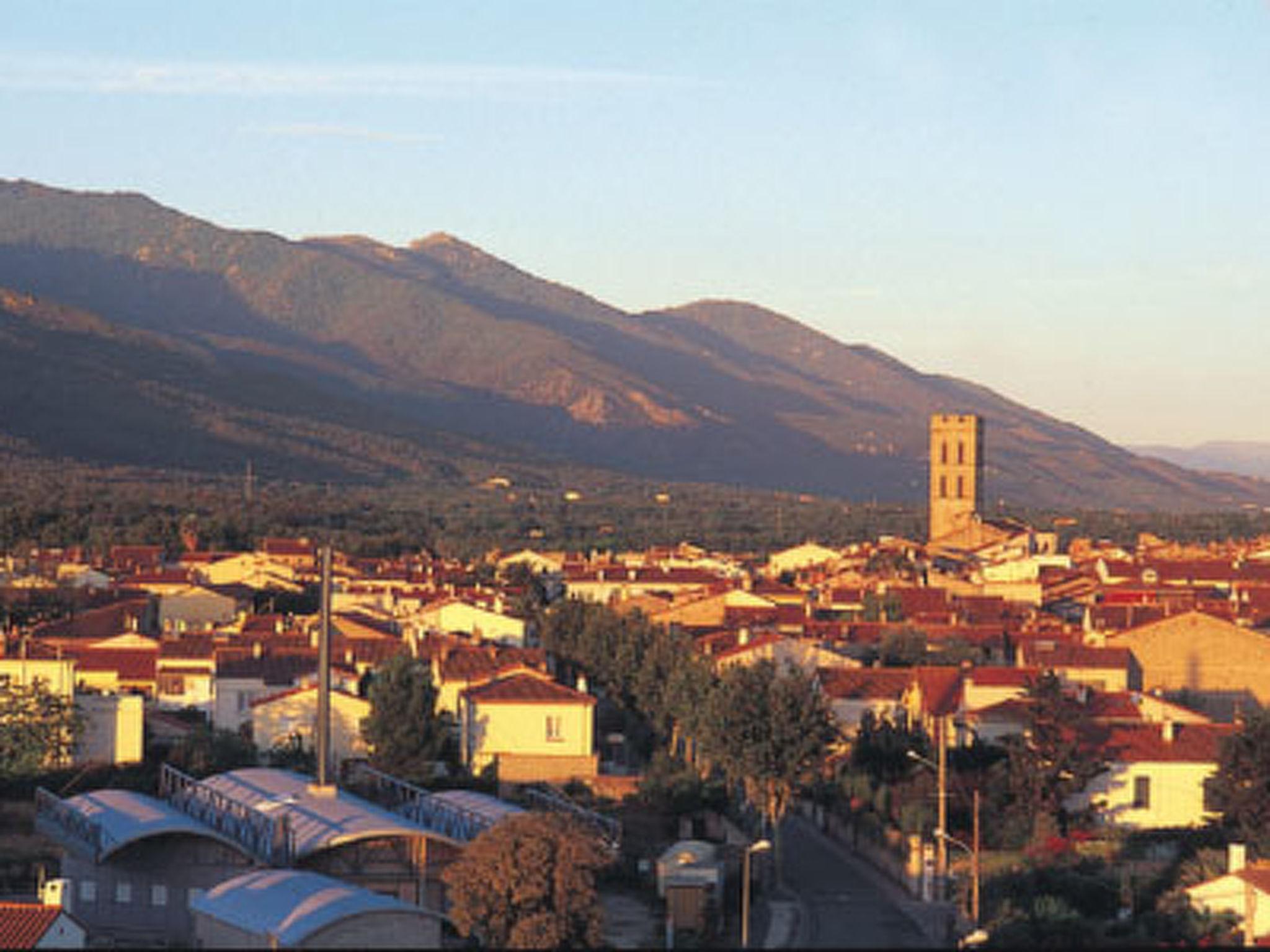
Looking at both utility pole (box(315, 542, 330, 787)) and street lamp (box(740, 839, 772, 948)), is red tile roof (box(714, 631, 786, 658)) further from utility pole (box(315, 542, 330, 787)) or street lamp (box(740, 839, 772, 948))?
street lamp (box(740, 839, 772, 948))

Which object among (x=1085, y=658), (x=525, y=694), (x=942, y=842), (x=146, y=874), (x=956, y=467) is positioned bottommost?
(x=146, y=874)

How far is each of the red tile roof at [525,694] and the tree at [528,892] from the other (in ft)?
54.2

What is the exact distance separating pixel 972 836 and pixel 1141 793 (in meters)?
4.62

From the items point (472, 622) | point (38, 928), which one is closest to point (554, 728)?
point (38, 928)

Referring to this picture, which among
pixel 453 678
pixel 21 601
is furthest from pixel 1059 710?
pixel 21 601

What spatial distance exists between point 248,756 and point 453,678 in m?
6.68

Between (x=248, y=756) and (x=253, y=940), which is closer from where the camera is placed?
(x=253, y=940)

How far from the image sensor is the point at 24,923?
91.3 ft

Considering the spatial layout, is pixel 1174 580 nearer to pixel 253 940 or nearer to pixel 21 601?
pixel 21 601

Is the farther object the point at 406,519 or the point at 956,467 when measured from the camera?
the point at 406,519

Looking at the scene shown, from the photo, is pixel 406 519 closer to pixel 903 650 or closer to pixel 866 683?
pixel 903 650

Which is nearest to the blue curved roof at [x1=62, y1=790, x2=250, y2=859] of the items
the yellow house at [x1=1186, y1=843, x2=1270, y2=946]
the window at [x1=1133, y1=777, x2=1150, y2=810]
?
the yellow house at [x1=1186, y1=843, x2=1270, y2=946]

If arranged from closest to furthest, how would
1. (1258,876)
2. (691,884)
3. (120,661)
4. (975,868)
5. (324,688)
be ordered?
(1258,876) → (975,868) → (691,884) → (324,688) → (120,661)

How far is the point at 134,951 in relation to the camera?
1167 inches
